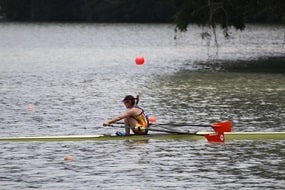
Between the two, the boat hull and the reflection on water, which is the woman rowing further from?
the reflection on water

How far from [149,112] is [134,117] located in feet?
25.5

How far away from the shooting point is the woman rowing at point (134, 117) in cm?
2464

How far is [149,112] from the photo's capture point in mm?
32500

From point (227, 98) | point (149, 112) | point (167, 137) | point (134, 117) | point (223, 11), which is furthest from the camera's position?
point (223, 11)

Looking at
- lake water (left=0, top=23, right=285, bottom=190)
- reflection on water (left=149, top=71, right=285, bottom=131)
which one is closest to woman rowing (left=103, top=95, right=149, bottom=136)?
lake water (left=0, top=23, right=285, bottom=190)

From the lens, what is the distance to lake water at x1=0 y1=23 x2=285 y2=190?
814 inches

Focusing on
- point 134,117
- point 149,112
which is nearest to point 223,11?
point 149,112

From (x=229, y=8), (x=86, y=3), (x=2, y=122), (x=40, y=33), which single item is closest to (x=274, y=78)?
(x=229, y=8)

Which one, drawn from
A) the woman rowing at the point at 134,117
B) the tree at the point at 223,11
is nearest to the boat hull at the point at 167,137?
the woman rowing at the point at 134,117

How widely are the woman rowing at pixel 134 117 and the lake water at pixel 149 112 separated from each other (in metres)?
0.40

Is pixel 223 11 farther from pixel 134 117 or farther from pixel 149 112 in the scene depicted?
pixel 134 117

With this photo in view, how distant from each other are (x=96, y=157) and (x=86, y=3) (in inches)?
5787

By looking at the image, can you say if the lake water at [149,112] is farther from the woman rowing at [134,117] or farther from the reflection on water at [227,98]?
the woman rowing at [134,117]

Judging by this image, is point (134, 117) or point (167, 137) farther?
point (167, 137)
